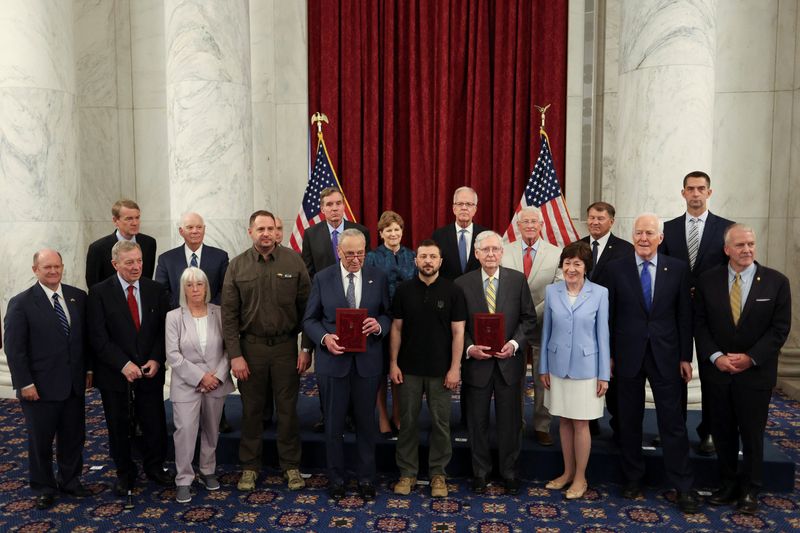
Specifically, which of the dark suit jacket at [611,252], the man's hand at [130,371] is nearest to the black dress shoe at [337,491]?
the man's hand at [130,371]

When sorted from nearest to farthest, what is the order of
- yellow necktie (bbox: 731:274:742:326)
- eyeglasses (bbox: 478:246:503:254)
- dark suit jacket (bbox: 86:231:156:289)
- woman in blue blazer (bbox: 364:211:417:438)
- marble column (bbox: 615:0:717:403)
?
yellow necktie (bbox: 731:274:742:326) < eyeglasses (bbox: 478:246:503:254) < woman in blue blazer (bbox: 364:211:417:438) < dark suit jacket (bbox: 86:231:156:289) < marble column (bbox: 615:0:717:403)

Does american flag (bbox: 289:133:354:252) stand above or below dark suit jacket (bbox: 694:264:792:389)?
above

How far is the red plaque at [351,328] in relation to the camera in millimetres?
4438

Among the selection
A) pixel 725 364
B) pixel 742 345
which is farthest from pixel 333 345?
pixel 742 345

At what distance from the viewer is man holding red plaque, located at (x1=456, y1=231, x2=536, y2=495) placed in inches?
182

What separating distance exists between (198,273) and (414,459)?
206 cm

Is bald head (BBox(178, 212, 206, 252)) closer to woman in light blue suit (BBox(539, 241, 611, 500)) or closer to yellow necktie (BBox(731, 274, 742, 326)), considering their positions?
woman in light blue suit (BBox(539, 241, 611, 500))

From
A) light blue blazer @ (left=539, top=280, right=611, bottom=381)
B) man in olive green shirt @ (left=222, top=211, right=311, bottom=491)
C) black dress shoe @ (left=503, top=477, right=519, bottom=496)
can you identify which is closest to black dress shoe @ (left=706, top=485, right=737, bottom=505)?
light blue blazer @ (left=539, top=280, right=611, bottom=381)

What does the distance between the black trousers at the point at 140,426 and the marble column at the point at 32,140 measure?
3155 millimetres

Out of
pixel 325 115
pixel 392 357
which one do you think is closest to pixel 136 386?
pixel 392 357

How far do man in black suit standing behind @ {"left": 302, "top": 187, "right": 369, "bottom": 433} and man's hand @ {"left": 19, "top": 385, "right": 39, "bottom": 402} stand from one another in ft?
7.08

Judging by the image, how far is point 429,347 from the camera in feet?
15.1

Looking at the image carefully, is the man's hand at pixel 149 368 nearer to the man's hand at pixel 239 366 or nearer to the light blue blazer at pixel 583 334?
the man's hand at pixel 239 366

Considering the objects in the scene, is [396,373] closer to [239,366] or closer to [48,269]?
[239,366]
